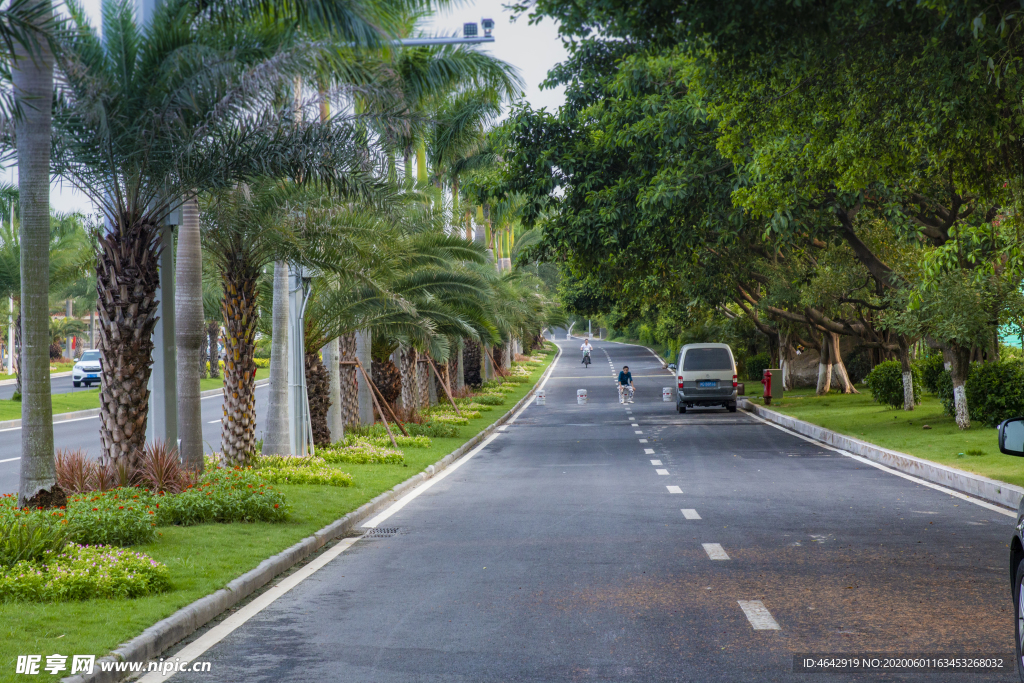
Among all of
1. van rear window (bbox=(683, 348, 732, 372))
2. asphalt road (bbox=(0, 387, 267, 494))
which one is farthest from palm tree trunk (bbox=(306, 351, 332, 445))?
van rear window (bbox=(683, 348, 732, 372))

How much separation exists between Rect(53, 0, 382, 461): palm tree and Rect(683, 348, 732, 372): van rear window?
71.1 feet

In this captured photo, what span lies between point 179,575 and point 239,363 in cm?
795

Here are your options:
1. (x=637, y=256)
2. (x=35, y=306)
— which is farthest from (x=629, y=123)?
(x=35, y=306)

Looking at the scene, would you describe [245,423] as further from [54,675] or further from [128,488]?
[54,675]

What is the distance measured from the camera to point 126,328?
11.3m

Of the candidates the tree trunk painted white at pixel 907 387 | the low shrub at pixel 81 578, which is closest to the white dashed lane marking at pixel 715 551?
the low shrub at pixel 81 578

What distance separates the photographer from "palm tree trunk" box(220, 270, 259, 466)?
15.1 meters

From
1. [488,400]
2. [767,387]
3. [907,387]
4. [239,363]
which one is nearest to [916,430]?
[907,387]

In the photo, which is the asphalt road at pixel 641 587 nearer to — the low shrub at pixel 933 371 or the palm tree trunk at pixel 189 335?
the palm tree trunk at pixel 189 335

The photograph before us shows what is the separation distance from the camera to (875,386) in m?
28.0

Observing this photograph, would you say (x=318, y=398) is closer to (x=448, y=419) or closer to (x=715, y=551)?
(x=448, y=419)

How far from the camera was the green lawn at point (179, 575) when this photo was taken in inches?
223

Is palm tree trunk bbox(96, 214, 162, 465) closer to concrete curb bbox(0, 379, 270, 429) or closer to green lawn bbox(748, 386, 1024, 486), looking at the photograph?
green lawn bbox(748, 386, 1024, 486)

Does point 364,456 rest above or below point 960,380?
below
